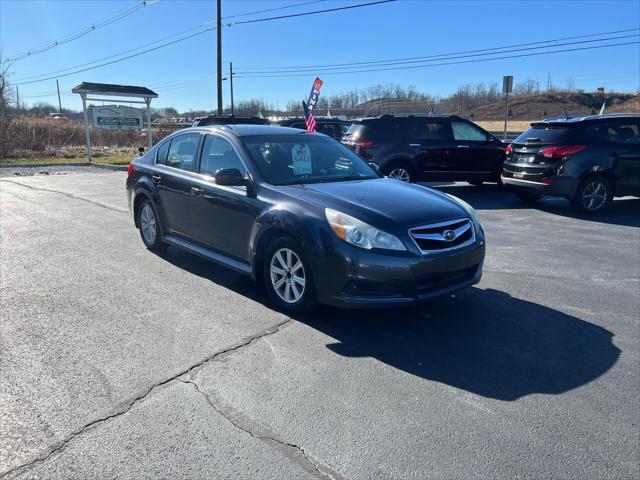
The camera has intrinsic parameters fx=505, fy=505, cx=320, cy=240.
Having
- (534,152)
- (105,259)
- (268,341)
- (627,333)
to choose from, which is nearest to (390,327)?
(268,341)

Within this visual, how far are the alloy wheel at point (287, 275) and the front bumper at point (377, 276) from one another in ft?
0.86

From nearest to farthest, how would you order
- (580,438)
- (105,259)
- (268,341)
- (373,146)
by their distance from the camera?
(580,438), (268,341), (105,259), (373,146)

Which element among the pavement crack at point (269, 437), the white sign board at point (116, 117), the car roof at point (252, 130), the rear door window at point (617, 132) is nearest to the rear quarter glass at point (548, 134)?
the rear door window at point (617, 132)

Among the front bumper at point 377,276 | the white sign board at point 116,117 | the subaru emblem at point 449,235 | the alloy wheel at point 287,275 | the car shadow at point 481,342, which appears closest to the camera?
A: the car shadow at point 481,342

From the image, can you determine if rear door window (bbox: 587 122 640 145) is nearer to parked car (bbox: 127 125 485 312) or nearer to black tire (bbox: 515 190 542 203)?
black tire (bbox: 515 190 542 203)

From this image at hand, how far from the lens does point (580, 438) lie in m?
2.88

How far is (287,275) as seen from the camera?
4547mm

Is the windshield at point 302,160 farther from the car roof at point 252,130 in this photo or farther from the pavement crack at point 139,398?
the pavement crack at point 139,398

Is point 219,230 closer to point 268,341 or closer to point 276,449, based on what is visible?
point 268,341

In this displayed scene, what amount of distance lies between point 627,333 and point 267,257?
3226 mm

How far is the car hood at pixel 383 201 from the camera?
4.18 meters

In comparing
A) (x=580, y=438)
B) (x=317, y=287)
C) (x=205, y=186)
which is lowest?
(x=580, y=438)

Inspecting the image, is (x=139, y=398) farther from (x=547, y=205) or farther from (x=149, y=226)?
(x=547, y=205)

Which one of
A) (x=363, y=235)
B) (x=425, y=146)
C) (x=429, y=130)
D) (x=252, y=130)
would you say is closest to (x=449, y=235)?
(x=363, y=235)
